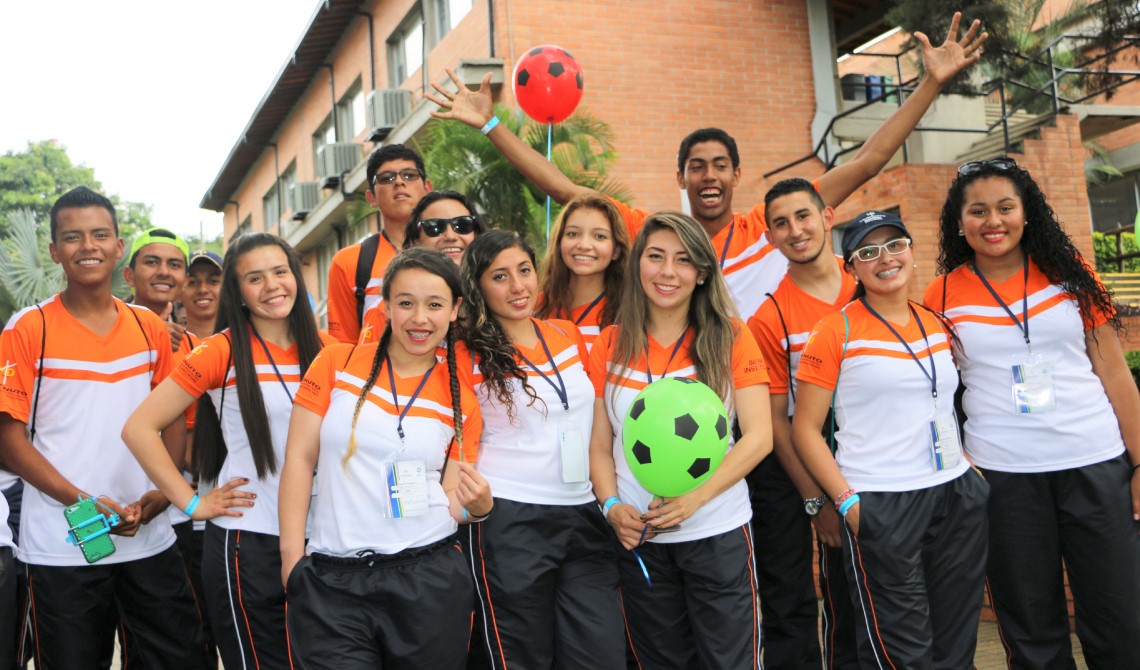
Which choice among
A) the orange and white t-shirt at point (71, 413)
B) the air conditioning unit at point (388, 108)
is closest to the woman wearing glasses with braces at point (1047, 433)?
the orange and white t-shirt at point (71, 413)

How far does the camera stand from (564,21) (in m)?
12.7

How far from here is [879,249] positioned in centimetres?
382

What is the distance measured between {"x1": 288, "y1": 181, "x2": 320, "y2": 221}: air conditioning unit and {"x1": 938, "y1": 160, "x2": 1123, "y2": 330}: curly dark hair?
1850cm

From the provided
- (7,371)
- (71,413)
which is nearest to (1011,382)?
(71,413)

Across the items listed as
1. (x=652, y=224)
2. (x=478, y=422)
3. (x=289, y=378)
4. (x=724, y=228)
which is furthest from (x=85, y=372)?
(x=724, y=228)

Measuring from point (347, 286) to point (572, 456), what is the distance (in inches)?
75.5

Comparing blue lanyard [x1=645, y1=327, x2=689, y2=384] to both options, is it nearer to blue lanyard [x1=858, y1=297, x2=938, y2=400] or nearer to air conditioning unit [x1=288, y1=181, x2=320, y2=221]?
blue lanyard [x1=858, y1=297, x2=938, y2=400]

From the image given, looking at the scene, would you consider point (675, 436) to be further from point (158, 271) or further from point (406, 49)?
point (406, 49)

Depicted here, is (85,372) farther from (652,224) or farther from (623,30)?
(623,30)

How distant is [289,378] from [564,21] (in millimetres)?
→ 9922

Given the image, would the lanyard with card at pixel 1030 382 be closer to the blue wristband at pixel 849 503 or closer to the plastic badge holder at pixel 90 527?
the blue wristband at pixel 849 503

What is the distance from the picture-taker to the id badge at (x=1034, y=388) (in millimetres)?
3836

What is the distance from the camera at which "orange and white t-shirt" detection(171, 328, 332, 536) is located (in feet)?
11.9

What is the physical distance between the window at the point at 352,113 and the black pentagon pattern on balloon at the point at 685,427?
17.0 metres
